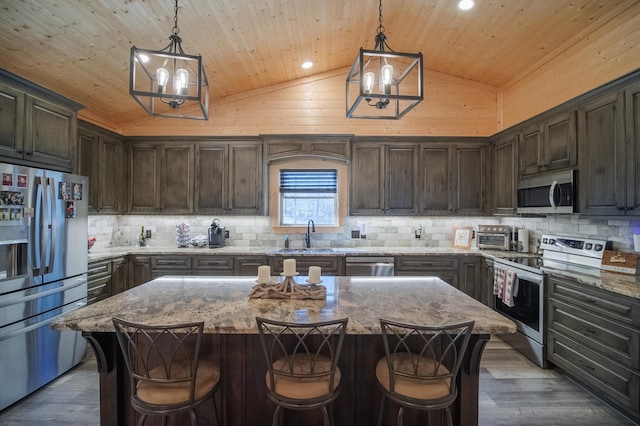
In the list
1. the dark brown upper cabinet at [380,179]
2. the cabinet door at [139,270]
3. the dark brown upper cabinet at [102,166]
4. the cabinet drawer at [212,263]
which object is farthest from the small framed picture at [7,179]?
the dark brown upper cabinet at [380,179]

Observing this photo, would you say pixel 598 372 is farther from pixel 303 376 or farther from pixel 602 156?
pixel 303 376

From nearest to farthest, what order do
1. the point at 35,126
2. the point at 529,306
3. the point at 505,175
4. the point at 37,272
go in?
1. the point at 37,272
2. the point at 35,126
3. the point at 529,306
4. the point at 505,175

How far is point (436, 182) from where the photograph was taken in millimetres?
4512

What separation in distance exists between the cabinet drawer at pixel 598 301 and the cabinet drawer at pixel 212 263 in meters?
3.66

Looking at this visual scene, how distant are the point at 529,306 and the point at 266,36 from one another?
13.5 ft

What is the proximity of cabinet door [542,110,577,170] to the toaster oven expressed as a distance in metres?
1.11

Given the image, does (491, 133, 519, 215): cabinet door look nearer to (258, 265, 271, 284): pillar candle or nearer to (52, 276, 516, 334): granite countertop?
(52, 276, 516, 334): granite countertop

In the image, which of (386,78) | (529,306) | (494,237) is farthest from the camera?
(494,237)

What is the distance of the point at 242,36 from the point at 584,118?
11.8 ft

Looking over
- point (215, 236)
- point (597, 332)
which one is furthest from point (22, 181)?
point (597, 332)

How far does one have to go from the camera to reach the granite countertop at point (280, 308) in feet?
5.08

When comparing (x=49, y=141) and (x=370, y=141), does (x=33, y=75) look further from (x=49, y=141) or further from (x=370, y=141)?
(x=370, y=141)

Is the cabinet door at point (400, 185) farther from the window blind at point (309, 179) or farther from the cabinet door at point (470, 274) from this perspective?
the cabinet door at point (470, 274)

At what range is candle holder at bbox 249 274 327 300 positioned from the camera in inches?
76.2
